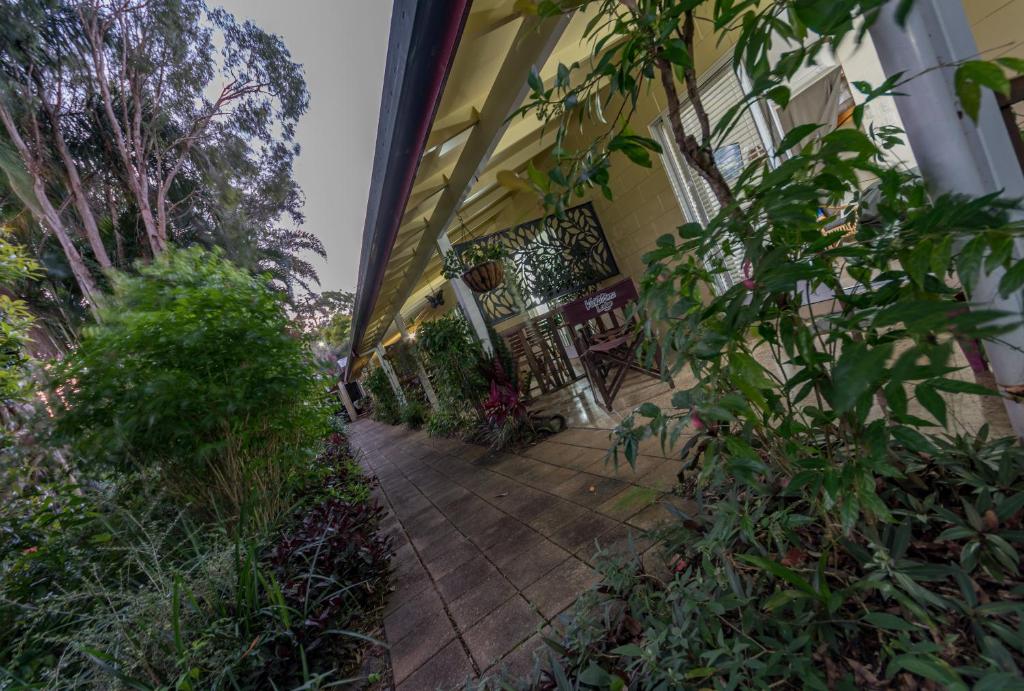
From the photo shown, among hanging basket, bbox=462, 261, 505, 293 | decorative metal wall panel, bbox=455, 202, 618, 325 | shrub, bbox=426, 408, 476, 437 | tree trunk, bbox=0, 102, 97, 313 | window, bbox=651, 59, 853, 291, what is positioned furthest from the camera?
tree trunk, bbox=0, 102, 97, 313

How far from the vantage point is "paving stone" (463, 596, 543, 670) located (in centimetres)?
165

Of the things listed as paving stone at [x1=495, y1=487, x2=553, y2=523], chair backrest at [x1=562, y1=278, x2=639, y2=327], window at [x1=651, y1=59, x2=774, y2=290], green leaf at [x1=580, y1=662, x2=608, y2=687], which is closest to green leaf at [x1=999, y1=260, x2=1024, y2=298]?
green leaf at [x1=580, y1=662, x2=608, y2=687]

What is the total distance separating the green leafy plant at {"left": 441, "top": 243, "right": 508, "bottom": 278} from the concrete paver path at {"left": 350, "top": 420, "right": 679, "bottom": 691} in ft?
7.65

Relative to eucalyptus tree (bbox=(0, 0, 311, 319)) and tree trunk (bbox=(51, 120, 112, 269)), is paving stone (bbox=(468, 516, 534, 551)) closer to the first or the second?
eucalyptus tree (bbox=(0, 0, 311, 319))

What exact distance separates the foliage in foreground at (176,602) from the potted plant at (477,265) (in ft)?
9.66

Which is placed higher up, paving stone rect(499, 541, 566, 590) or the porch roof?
the porch roof

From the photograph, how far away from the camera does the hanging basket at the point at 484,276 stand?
5.09 m

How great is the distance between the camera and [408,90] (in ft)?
8.11

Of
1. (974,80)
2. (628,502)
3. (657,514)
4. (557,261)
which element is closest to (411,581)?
(628,502)

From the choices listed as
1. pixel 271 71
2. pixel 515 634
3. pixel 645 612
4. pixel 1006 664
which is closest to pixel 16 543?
pixel 515 634

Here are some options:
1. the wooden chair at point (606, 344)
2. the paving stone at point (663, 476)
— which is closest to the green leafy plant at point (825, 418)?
the paving stone at point (663, 476)

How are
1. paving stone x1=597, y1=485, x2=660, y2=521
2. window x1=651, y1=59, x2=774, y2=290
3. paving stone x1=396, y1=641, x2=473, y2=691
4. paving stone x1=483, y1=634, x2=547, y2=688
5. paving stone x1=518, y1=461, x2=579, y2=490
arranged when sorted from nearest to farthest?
paving stone x1=483, y1=634, x2=547, y2=688 → paving stone x1=396, y1=641, x2=473, y2=691 → paving stone x1=597, y1=485, x2=660, y2=521 → paving stone x1=518, y1=461, x2=579, y2=490 → window x1=651, y1=59, x2=774, y2=290

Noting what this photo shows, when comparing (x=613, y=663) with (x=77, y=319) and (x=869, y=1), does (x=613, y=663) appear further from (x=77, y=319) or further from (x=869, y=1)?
(x=77, y=319)

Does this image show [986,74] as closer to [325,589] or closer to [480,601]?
[480,601]
